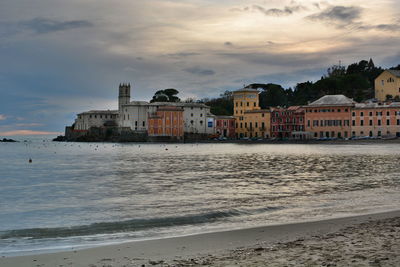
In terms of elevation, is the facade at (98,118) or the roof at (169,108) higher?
the roof at (169,108)

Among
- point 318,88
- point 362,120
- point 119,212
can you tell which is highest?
point 318,88

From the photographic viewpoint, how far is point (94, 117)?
127750mm

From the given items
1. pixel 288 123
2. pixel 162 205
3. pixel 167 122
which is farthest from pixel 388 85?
→ pixel 162 205

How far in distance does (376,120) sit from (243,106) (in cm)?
3492

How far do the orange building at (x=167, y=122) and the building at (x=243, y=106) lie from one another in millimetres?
14692

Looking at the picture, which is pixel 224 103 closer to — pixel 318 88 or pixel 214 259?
pixel 318 88

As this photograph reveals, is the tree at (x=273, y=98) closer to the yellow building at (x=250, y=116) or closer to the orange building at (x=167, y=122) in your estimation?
the yellow building at (x=250, y=116)

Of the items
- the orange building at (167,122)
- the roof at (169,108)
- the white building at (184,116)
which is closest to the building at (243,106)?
the white building at (184,116)

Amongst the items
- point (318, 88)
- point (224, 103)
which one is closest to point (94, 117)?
point (224, 103)

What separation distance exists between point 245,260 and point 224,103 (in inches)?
5353

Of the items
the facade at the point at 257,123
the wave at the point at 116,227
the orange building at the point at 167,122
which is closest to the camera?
the wave at the point at 116,227

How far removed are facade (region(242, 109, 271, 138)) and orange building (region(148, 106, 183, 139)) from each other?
16118 mm

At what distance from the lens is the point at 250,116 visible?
10931 centimetres

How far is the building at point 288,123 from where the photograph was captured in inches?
3910
